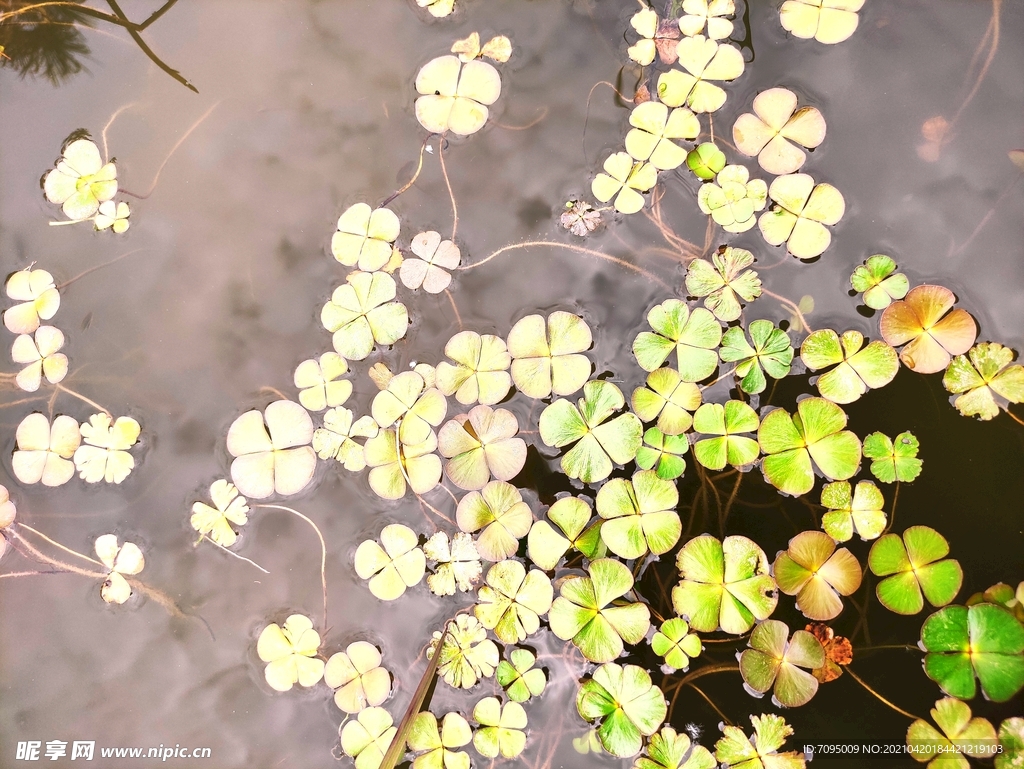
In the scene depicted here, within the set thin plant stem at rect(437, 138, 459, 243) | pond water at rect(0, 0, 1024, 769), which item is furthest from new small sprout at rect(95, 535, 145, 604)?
thin plant stem at rect(437, 138, 459, 243)

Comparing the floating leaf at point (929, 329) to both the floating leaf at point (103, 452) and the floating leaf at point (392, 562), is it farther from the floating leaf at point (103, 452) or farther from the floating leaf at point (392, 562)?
the floating leaf at point (103, 452)

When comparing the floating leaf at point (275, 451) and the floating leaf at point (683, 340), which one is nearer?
the floating leaf at point (683, 340)

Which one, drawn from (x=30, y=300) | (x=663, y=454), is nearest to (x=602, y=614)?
(x=663, y=454)

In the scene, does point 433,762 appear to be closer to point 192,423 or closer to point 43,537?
point 192,423

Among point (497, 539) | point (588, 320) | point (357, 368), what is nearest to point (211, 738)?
point (497, 539)

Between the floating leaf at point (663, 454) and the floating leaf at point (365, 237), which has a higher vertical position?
the floating leaf at point (365, 237)

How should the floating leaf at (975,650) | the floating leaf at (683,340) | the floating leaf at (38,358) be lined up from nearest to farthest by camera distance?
1. the floating leaf at (975,650)
2. the floating leaf at (683,340)
3. the floating leaf at (38,358)

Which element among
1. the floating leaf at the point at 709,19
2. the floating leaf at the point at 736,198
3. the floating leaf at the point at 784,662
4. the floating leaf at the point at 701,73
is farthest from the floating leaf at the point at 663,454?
the floating leaf at the point at 709,19
